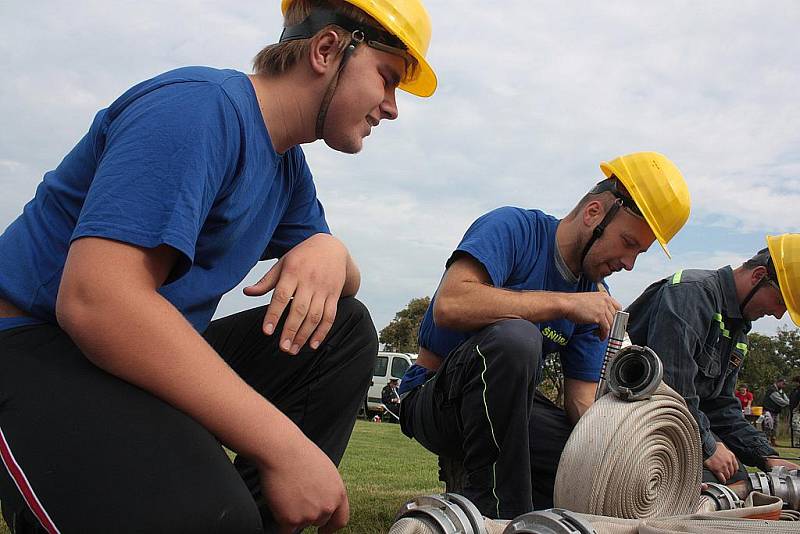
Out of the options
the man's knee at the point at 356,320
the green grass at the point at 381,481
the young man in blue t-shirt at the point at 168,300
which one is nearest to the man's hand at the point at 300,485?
the young man in blue t-shirt at the point at 168,300

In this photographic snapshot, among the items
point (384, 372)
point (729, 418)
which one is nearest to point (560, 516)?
point (729, 418)

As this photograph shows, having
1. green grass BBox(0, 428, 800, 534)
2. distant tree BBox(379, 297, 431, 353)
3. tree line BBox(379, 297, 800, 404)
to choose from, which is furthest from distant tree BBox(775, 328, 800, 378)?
green grass BBox(0, 428, 800, 534)

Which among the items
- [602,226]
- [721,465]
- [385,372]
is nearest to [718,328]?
[721,465]

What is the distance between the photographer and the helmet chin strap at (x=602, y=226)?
343 cm

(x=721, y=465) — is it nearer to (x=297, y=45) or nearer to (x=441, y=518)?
(x=441, y=518)

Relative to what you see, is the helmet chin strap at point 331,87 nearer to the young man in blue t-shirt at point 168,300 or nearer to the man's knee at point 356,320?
the young man in blue t-shirt at point 168,300

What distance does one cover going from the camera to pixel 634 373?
2.48 m

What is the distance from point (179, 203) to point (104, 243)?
0.16 m

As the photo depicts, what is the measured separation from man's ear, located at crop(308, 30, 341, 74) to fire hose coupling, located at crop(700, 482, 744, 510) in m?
2.33

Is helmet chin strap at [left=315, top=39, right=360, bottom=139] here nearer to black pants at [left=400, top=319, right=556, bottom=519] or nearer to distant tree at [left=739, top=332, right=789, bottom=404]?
black pants at [left=400, top=319, right=556, bottom=519]

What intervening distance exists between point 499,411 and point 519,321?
355 mm

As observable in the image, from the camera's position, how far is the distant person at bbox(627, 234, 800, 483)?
4191 mm

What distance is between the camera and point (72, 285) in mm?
1430

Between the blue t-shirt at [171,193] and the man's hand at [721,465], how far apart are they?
128 inches
